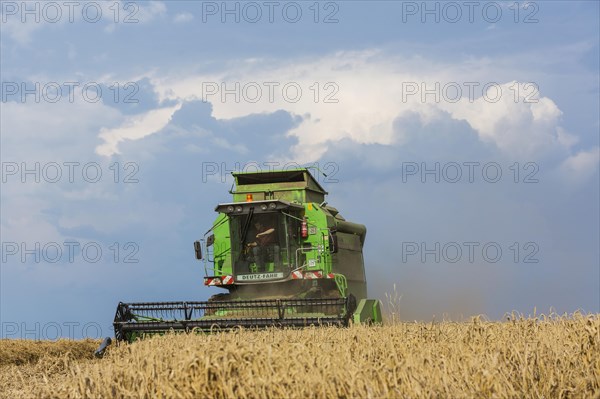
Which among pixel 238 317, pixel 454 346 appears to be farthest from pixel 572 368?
pixel 238 317

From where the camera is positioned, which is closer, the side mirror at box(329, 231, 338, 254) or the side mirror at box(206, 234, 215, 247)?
the side mirror at box(329, 231, 338, 254)

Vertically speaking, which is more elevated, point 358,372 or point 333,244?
point 333,244

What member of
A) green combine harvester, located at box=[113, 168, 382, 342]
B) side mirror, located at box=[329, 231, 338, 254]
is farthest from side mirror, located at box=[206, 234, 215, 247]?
side mirror, located at box=[329, 231, 338, 254]

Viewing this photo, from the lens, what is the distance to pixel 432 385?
18.7 ft

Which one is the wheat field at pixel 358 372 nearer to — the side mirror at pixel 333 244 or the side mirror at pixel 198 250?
the side mirror at pixel 333 244

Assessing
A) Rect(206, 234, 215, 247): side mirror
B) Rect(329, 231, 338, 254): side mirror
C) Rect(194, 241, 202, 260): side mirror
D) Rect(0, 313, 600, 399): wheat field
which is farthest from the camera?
Rect(206, 234, 215, 247): side mirror

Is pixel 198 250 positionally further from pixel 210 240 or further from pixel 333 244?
pixel 333 244

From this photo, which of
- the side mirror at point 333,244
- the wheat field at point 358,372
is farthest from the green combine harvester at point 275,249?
the wheat field at point 358,372

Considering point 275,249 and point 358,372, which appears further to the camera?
point 275,249

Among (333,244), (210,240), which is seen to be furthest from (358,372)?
(210,240)

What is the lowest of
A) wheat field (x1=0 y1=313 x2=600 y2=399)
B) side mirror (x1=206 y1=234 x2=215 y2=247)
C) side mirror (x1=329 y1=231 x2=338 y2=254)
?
wheat field (x1=0 y1=313 x2=600 y2=399)

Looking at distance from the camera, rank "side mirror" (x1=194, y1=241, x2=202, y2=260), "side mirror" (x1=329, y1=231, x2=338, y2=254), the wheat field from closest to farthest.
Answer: the wheat field → "side mirror" (x1=329, y1=231, x2=338, y2=254) → "side mirror" (x1=194, y1=241, x2=202, y2=260)

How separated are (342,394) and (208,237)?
397 inches

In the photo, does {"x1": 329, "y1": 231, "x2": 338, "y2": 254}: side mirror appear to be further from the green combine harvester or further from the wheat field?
the wheat field
